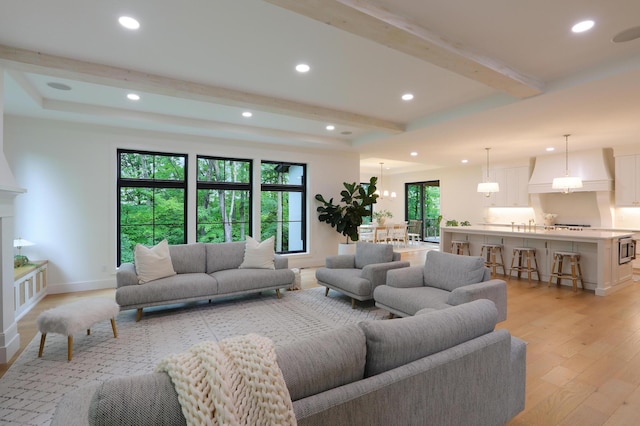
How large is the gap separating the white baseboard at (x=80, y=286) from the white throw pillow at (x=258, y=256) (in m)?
2.54

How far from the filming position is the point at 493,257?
6.66m

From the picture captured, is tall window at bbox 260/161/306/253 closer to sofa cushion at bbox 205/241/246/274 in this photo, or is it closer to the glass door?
sofa cushion at bbox 205/241/246/274

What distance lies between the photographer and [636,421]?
207cm

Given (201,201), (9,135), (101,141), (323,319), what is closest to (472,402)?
(323,319)

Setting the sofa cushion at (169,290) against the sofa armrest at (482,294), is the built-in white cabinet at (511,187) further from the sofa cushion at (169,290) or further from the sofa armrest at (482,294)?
the sofa cushion at (169,290)

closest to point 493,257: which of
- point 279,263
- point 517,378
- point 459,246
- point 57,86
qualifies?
point 459,246

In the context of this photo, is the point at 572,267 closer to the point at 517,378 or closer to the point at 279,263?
the point at 517,378

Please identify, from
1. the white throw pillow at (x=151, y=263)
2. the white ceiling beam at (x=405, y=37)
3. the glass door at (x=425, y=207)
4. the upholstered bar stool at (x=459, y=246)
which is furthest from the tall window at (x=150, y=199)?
the glass door at (x=425, y=207)

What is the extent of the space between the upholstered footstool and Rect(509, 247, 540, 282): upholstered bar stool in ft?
21.5

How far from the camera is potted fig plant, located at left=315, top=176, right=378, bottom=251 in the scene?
7406mm

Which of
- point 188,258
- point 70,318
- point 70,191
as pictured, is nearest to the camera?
point 70,318

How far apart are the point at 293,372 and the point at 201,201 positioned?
18.9 ft

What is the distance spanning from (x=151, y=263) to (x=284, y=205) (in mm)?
3640

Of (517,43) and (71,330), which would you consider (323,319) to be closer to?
(71,330)
